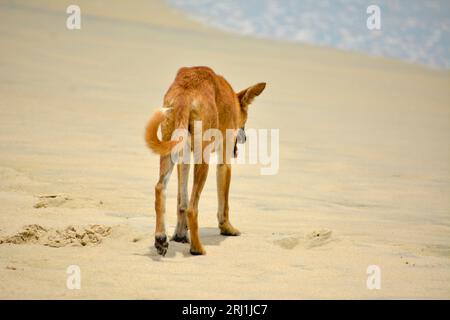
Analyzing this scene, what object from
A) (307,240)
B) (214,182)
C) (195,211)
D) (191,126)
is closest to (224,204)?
(307,240)

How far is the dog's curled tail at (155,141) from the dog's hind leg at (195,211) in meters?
0.51

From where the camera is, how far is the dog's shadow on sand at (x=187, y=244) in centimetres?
668

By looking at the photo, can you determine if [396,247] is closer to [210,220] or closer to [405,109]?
[210,220]

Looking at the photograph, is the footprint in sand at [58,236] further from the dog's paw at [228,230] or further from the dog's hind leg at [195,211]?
the dog's paw at [228,230]

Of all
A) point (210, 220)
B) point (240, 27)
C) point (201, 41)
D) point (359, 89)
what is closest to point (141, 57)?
point (201, 41)

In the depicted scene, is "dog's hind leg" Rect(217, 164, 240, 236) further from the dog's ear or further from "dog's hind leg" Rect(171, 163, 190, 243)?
the dog's ear

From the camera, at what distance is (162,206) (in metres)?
6.53

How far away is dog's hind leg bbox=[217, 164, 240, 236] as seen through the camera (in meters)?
7.64

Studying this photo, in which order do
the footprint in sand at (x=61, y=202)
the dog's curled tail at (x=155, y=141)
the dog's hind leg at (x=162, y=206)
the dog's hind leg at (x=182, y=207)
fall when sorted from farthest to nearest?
the footprint in sand at (x=61, y=202) → the dog's hind leg at (x=182, y=207) → the dog's hind leg at (x=162, y=206) → the dog's curled tail at (x=155, y=141)

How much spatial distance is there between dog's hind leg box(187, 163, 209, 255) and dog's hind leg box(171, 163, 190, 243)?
0.34 meters

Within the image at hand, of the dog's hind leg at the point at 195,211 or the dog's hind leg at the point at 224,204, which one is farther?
the dog's hind leg at the point at 224,204

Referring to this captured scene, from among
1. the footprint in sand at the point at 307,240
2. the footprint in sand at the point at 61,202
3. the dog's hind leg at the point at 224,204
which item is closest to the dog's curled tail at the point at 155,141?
the dog's hind leg at the point at 224,204

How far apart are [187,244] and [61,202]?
1534mm

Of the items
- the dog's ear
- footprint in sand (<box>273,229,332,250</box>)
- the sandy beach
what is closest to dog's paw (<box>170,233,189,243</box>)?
the sandy beach
